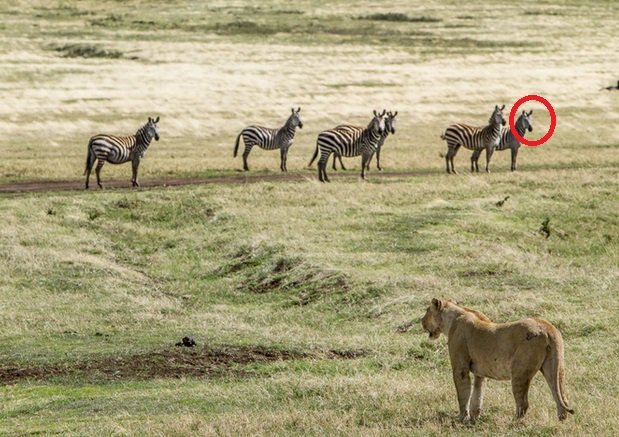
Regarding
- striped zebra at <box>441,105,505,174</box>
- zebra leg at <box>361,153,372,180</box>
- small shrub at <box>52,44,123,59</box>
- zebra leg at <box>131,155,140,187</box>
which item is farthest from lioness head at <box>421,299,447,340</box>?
small shrub at <box>52,44,123,59</box>

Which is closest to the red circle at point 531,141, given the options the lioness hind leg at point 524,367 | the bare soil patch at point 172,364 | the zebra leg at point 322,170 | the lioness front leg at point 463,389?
the zebra leg at point 322,170

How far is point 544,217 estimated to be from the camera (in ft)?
103

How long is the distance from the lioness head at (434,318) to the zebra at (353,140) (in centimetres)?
2902

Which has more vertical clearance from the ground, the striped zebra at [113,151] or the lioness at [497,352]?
the lioness at [497,352]

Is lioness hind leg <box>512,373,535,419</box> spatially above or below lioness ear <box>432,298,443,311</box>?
below

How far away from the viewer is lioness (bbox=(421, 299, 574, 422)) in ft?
40.2

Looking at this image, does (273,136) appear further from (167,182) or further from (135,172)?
(135,172)

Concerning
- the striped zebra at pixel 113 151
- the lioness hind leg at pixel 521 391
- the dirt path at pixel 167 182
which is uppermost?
the lioness hind leg at pixel 521 391

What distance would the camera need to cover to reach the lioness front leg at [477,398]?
43.6ft

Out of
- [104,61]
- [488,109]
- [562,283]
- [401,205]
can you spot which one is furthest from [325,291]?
[104,61]

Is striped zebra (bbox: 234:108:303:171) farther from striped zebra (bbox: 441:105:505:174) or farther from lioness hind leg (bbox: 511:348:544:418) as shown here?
lioness hind leg (bbox: 511:348:544:418)

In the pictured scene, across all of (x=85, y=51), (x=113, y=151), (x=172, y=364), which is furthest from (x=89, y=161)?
(x=85, y=51)

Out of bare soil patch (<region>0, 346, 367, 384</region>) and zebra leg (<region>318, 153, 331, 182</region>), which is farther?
zebra leg (<region>318, 153, 331, 182</region>)

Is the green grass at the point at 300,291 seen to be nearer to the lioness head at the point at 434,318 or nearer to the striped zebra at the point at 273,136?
the lioness head at the point at 434,318
